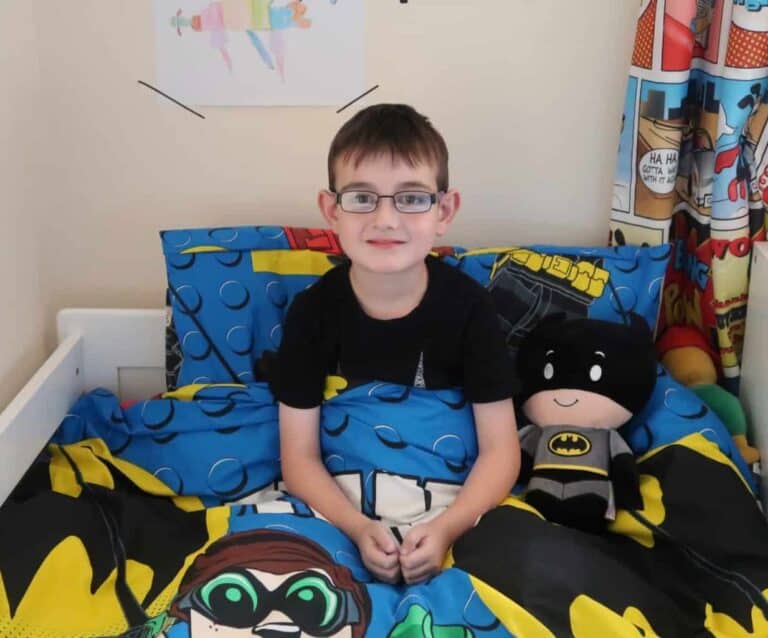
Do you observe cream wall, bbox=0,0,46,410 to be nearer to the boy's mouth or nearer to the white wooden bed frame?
the white wooden bed frame

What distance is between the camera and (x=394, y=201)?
1.16 m

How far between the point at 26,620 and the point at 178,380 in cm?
51

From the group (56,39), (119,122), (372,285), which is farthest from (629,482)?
(56,39)

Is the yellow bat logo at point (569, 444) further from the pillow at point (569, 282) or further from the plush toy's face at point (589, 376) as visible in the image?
the pillow at point (569, 282)

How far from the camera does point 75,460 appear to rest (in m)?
1.33

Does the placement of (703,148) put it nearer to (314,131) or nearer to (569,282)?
(569,282)

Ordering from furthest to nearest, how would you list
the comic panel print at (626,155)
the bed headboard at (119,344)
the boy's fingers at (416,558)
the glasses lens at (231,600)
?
the bed headboard at (119,344)
the comic panel print at (626,155)
the boy's fingers at (416,558)
the glasses lens at (231,600)

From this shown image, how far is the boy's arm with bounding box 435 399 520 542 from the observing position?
46.1 inches

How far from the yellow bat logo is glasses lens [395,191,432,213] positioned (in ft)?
1.22

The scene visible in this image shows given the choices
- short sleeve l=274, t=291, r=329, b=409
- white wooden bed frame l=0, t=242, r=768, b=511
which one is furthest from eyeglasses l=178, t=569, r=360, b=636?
white wooden bed frame l=0, t=242, r=768, b=511

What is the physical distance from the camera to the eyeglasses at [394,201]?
3.80 ft

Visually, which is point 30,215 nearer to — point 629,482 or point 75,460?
point 75,460

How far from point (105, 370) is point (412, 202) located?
0.72 meters

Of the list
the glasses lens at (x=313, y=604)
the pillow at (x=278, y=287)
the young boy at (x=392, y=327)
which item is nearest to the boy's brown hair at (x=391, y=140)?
the young boy at (x=392, y=327)
